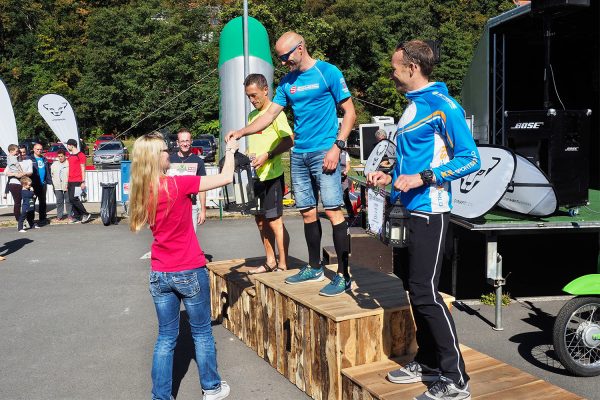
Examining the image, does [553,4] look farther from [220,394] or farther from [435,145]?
[220,394]

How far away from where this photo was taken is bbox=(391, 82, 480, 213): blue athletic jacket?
3197 millimetres

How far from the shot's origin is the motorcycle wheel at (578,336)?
4773 millimetres

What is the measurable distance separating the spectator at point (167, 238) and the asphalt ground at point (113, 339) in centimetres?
68

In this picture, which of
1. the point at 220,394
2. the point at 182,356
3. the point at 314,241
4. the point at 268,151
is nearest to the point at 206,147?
the point at 268,151

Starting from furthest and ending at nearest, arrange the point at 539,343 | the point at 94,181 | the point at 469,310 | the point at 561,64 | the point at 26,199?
the point at 94,181 → the point at 561,64 → the point at 26,199 → the point at 469,310 → the point at 539,343

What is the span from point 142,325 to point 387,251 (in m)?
3.26

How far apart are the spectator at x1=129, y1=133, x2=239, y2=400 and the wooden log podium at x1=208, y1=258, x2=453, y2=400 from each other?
0.80 metres

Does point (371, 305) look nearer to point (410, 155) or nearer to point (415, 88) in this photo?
point (410, 155)

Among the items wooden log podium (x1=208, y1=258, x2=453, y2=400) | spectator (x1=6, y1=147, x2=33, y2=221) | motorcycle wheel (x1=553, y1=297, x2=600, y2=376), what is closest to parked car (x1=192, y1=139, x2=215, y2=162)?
spectator (x1=6, y1=147, x2=33, y2=221)

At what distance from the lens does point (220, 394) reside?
4410mm

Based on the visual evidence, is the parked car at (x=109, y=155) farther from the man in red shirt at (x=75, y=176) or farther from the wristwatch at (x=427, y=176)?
the wristwatch at (x=427, y=176)

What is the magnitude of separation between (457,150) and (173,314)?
218cm

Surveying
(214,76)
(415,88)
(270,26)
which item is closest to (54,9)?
(214,76)

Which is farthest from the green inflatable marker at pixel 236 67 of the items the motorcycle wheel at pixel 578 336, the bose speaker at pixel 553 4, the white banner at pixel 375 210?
the motorcycle wheel at pixel 578 336
